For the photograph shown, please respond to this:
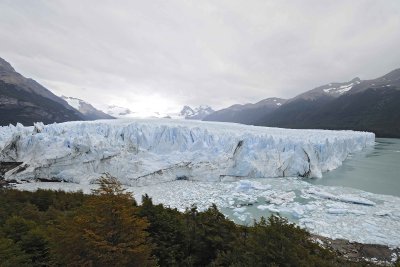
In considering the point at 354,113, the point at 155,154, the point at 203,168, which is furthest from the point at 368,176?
the point at 354,113

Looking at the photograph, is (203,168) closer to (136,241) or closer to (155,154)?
(155,154)

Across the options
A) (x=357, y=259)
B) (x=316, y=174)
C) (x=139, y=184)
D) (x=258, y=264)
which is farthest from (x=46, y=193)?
(x=316, y=174)

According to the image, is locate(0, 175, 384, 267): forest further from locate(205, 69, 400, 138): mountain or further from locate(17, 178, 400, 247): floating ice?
locate(205, 69, 400, 138): mountain

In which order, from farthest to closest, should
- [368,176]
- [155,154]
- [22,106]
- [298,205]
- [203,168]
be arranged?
[22,106], [368,176], [155,154], [203,168], [298,205]

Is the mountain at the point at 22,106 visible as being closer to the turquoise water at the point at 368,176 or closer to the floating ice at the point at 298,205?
the floating ice at the point at 298,205

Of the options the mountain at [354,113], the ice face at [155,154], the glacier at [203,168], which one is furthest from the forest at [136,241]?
the mountain at [354,113]

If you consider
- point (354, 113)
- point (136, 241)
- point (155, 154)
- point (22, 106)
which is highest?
point (354, 113)

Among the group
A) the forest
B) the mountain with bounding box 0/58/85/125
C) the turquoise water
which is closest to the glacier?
the turquoise water
